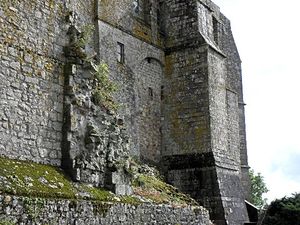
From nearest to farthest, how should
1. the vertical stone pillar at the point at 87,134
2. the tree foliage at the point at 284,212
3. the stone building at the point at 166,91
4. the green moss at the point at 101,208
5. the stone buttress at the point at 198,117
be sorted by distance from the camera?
the green moss at the point at 101,208 → the vertical stone pillar at the point at 87,134 → the stone building at the point at 166,91 → the tree foliage at the point at 284,212 → the stone buttress at the point at 198,117

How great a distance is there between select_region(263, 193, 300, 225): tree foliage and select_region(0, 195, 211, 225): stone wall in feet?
26.2

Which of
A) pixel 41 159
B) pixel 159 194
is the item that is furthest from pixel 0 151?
pixel 159 194

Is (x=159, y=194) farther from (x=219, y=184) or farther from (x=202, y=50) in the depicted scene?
(x=202, y=50)

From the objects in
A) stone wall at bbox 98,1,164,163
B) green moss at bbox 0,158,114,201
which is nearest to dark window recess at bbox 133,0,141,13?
stone wall at bbox 98,1,164,163

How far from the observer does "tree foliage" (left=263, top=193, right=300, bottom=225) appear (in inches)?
803

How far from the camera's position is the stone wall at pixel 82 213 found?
846 cm

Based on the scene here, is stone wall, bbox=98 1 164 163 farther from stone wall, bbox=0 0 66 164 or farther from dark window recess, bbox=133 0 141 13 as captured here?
stone wall, bbox=0 0 66 164

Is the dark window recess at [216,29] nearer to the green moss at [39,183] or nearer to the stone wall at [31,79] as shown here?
the stone wall at [31,79]

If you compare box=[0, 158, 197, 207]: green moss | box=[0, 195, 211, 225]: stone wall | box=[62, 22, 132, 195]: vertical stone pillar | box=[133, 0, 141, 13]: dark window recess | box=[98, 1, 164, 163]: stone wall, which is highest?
box=[133, 0, 141, 13]: dark window recess

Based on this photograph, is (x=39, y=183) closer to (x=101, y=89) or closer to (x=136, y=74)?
(x=101, y=89)

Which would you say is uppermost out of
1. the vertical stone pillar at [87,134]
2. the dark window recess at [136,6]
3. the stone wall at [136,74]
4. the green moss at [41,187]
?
the dark window recess at [136,6]

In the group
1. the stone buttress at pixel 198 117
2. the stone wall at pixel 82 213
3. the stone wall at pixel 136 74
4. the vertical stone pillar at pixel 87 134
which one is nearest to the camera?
the stone wall at pixel 82 213

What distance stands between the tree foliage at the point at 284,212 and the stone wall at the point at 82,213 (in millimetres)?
7981

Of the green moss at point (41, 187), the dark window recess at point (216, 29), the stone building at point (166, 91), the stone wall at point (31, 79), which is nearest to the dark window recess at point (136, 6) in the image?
the stone building at point (166, 91)
